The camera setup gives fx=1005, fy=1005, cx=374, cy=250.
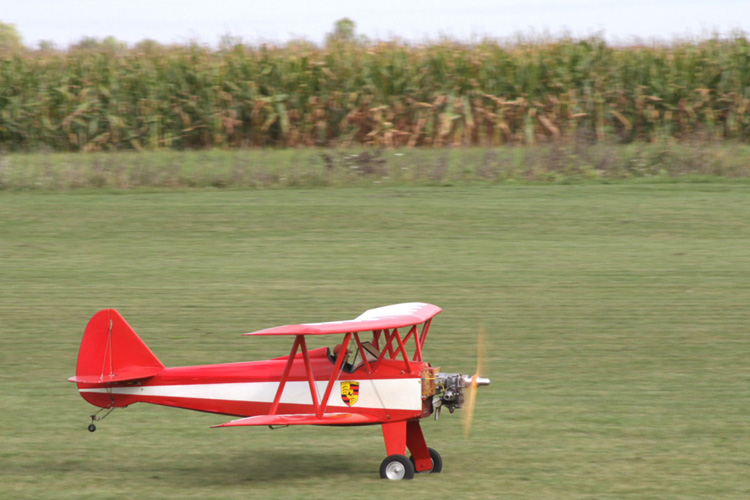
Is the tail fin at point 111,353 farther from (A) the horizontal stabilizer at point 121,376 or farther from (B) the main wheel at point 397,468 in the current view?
(B) the main wheel at point 397,468

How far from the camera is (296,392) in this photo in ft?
25.0

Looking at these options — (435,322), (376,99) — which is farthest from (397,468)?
(376,99)

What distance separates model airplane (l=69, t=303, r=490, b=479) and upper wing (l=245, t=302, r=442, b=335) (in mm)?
17

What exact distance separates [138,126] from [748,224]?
1470 centimetres

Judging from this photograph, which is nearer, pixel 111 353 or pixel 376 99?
pixel 111 353

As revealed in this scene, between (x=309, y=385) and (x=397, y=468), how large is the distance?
3.04 feet

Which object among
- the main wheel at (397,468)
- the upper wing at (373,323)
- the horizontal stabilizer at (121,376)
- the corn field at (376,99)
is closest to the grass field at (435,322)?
the main wheel at (397,468)

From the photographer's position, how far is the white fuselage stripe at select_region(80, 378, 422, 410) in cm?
754

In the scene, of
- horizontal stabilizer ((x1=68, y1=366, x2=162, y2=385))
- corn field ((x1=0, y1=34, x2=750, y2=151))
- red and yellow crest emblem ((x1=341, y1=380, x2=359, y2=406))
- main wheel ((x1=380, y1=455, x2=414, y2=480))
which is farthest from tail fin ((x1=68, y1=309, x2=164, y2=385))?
corn field ((x1=0, y1=34, x2=750, y2=151))

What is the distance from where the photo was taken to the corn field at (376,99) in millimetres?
24875

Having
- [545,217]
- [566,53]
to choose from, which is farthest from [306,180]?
[566,53]

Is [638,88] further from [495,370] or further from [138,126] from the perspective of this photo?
[495,370]

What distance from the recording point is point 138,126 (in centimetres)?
2511

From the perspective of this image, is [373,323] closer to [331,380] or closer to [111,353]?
[331,380]
